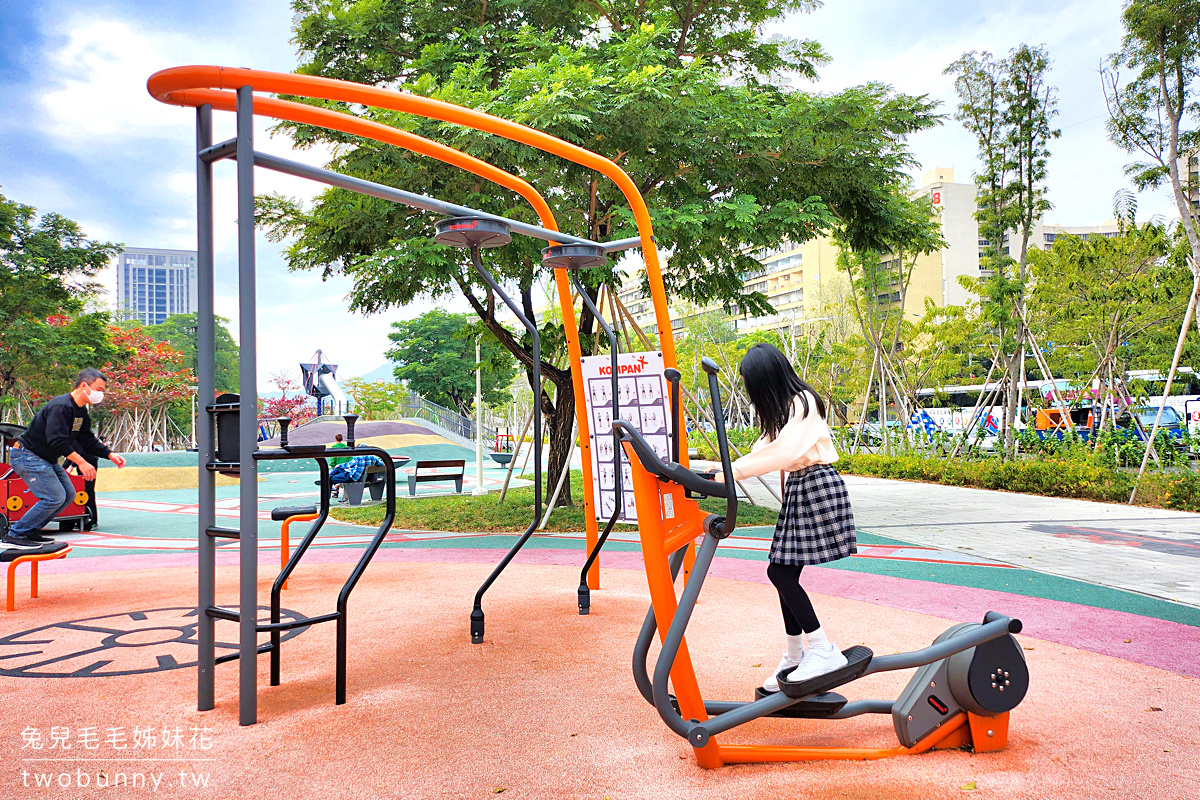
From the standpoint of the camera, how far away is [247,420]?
315 centimetres

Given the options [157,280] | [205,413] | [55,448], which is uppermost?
[157,280]

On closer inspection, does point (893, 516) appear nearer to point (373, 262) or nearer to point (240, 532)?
point (373, 262)

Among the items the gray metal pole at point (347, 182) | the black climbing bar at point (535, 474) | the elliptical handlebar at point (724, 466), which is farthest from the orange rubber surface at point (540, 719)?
the gray metal pole at point (347, 182)

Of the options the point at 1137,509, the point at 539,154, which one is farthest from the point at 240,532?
the point at 1137,509

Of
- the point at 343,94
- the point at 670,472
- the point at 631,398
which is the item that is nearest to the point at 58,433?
the point at 343,94

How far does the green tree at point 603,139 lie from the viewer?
7863mm

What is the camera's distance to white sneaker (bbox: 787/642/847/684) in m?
2.80

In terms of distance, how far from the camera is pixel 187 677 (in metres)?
3.77

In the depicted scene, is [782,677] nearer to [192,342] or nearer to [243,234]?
[243,234]

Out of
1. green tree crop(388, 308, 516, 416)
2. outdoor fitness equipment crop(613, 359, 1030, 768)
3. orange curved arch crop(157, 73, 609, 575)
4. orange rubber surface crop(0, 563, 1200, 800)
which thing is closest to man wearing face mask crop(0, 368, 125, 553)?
orange rubber surface crop(0, 563, 1200, 800)

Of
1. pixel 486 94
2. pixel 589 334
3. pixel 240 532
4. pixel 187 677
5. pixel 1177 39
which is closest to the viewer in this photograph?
pixel 240 532

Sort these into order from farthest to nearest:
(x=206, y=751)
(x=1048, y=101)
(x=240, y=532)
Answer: (x=1048, y=101) → (x=240, y=532) → (x=206, y=751)

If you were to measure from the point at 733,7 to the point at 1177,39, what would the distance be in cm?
656

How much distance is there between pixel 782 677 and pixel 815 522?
594 millimetres
